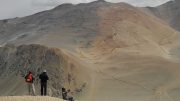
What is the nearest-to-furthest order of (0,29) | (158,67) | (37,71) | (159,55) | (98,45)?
(37,71), (158,67), (159,55), (98,45), (0,29)

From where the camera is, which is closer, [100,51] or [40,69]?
[40,69]

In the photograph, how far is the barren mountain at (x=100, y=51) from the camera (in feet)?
340

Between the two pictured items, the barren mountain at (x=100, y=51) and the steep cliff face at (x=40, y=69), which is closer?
the steep cliff face at (x=40, y=69)

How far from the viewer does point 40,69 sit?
4102 inches

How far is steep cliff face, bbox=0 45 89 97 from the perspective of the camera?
4028 inches

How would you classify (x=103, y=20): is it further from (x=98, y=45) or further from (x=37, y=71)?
(x=37, y=71)

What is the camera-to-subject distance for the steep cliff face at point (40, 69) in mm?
102312

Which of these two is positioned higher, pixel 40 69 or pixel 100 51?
pixel 40 69

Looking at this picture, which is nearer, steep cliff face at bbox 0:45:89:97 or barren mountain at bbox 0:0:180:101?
steep cliff face at bbox 0:45:89:97

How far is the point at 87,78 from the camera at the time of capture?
351 feet

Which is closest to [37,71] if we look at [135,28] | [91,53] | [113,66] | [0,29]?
[113,66]

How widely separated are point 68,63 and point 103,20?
157 ft

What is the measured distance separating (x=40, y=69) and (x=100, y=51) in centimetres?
3045

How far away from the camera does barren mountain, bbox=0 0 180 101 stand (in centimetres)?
10369
